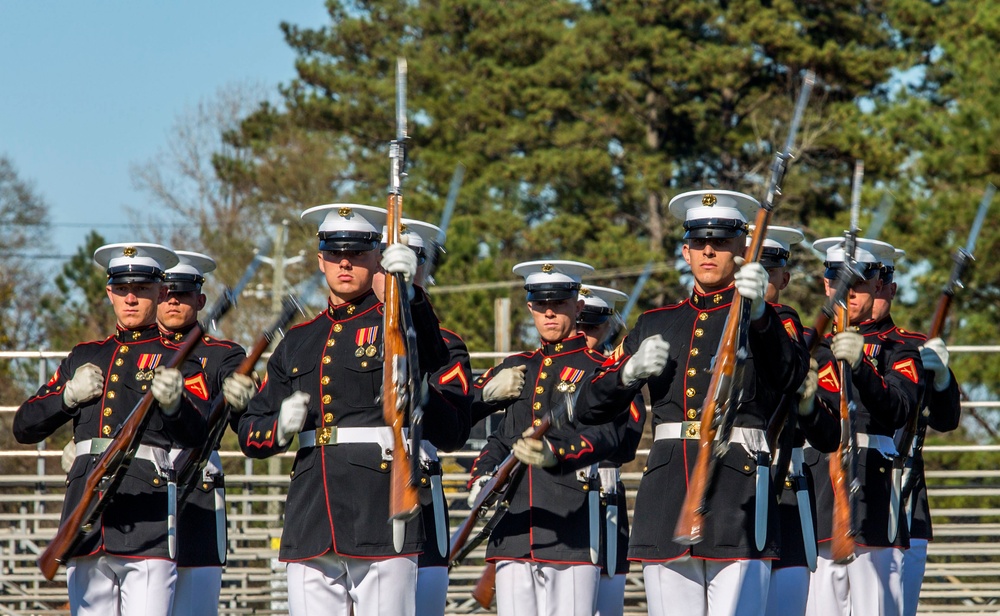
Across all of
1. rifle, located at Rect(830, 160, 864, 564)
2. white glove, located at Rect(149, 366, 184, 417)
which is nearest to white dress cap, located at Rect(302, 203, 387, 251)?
white glove, located at Rect(149, 366, 184, 417)

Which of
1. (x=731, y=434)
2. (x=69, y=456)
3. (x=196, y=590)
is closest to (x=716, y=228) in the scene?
(x=731, y=434)

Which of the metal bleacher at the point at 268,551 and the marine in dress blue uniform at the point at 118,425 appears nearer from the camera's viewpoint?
the marine in dress blue uniform at the point at 118,425

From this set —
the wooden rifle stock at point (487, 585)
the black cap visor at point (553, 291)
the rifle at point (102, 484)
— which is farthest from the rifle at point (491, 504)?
the rifle at point (102, 484)

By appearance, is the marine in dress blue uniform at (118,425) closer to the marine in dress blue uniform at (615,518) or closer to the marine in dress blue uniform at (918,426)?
the marine in dress blue uniform at (615,518)

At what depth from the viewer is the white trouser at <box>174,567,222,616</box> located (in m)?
7.69

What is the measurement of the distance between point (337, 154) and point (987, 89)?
17.5 metres

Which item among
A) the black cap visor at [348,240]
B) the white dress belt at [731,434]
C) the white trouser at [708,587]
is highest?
the black cap visor at [348,240]

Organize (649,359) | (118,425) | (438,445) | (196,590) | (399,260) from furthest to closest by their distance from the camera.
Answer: (196,590) < (118,425) < (438,445) < (649,359) < (399,260)

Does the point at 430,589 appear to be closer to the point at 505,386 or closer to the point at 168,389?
the point at 505,386

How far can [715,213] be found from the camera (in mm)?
6348

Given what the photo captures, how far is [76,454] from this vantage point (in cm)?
755

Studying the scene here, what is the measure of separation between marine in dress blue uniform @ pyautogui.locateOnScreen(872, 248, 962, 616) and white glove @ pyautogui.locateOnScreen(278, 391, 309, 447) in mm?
3642

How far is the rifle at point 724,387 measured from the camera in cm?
588

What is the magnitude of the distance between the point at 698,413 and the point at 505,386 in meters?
1.93
